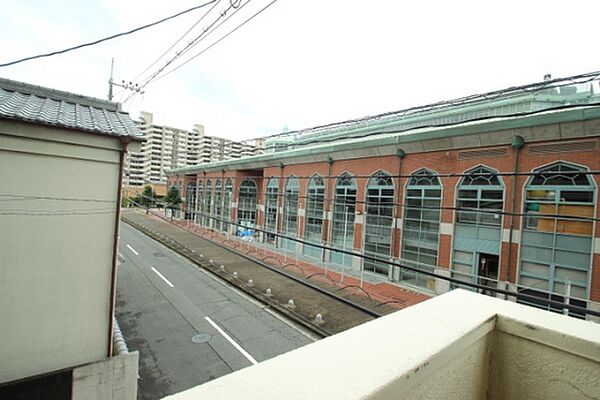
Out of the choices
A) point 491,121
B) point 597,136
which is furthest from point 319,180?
point 597,136

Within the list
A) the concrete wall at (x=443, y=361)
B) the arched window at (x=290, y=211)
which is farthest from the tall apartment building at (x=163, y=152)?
the concrete wall at (x=443, y=361)

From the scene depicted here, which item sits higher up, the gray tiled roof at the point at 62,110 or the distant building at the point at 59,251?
the gray tiled roof at the point at 62,110

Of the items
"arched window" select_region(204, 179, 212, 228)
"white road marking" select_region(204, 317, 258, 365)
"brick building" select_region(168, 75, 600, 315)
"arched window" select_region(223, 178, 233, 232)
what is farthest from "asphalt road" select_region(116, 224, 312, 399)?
"arched window" select_region(204, 179, 212, 228)

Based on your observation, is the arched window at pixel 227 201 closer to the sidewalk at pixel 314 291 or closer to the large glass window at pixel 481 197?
the sidewalk at pixel 314 291

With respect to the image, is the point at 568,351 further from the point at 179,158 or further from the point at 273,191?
the point at 179,158

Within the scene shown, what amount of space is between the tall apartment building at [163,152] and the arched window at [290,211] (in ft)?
178

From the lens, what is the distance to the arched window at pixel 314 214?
22.0 metres

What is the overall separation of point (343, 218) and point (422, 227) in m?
5.82

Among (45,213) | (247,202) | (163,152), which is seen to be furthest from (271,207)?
(163,152)

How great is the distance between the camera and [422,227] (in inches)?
623

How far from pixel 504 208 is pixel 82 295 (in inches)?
588

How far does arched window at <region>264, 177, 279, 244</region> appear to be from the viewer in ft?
87.8

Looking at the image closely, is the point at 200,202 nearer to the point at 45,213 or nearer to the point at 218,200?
the point at 218,200

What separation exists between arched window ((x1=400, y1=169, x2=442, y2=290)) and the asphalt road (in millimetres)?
8271
